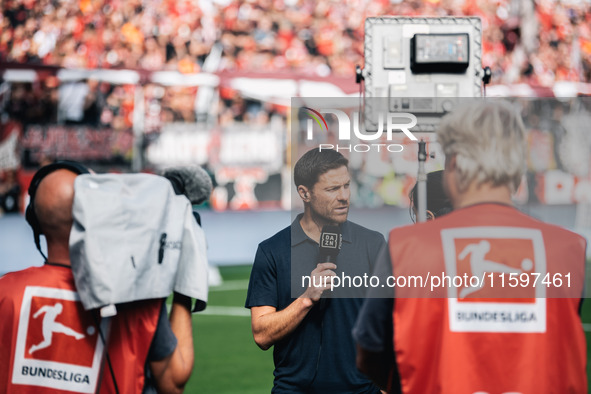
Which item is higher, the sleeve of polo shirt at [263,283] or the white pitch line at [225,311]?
the sleeve of polo shirt at [263,283]

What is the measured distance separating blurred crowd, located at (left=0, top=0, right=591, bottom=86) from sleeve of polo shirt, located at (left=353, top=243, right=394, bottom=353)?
1128cm

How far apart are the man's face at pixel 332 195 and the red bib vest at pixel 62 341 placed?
715mm

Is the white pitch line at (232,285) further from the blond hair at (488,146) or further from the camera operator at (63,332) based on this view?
the blond hair at (488,146)

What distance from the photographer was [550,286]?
1926mm

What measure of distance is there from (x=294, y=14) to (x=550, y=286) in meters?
14.9

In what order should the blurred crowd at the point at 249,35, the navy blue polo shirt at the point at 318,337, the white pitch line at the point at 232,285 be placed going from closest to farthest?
the navy blue polo shirt at the point at 318,337
the white pitch line at the point at 232,285
the blurred crowd at the point at 249,35

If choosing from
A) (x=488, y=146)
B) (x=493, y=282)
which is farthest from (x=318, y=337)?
(x=488, y=146)

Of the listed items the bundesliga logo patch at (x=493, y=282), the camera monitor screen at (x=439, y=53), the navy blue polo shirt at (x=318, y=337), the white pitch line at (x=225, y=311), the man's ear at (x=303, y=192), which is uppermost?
the camera monitor screen at (x=439, y=53)

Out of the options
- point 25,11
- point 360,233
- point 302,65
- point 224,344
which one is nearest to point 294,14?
point 302,65

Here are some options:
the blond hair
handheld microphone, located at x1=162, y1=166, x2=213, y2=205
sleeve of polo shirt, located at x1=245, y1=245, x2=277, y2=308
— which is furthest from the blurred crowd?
the blond hair

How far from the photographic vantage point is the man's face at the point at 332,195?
8.14 ft

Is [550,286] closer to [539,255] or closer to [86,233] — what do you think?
[539,255]

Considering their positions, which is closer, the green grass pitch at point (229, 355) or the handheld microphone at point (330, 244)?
the handheld microphone at point (330, 244)

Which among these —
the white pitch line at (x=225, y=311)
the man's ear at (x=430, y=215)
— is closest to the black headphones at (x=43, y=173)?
the man's ear at (x=430, y=215)
